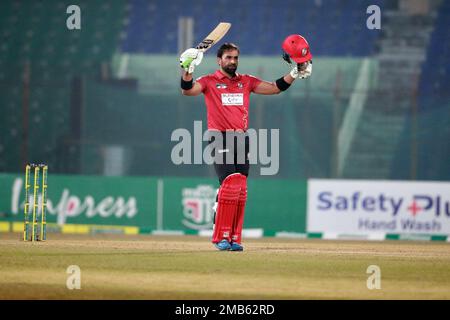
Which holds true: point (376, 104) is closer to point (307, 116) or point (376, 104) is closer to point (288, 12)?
point (307, 116)

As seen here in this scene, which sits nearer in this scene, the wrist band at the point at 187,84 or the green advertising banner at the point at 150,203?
the wrist band at the point at 187,84

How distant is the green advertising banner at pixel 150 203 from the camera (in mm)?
24688

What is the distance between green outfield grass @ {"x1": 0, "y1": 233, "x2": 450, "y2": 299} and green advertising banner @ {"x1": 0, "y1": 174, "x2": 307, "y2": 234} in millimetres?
9461

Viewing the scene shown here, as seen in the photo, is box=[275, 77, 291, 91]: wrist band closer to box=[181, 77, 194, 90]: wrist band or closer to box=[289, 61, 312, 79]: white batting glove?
box=[289, 61, 312, 79]: white batting glove

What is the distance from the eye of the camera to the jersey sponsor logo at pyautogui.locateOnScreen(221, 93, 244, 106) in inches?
541

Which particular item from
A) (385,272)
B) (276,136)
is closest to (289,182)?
(276,136)

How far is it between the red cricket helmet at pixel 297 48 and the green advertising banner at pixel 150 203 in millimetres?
10752
